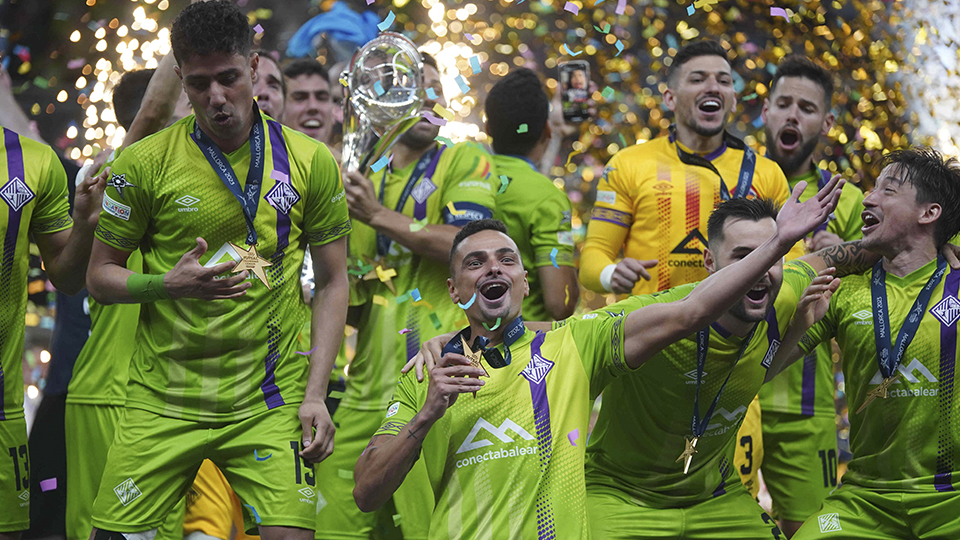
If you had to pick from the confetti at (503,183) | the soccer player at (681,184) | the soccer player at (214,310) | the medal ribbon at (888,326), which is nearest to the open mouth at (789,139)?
the soccer player at (681,184)

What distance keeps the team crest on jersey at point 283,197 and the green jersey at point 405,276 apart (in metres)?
1.09

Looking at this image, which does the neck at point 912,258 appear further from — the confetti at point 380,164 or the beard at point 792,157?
the confetti at point 380,164

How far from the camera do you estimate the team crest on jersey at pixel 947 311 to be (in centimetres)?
432

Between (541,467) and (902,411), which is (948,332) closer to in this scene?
(902,411)

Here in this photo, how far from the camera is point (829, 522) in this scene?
14.2 feet

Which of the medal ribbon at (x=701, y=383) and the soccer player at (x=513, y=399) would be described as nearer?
the soccer player at (x=513, y=399)

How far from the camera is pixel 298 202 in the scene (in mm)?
3908

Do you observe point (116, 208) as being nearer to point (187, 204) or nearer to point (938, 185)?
point (187, 204)


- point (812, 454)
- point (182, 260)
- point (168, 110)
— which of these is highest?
point (168, 110)

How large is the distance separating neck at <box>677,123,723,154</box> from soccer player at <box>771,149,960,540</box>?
2.92ft

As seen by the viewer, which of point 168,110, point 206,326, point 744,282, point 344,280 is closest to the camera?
point 744,282

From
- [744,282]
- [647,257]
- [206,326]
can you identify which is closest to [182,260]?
[206,326]

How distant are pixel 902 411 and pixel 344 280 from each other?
2365 mm

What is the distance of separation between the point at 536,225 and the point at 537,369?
164 centimetres
